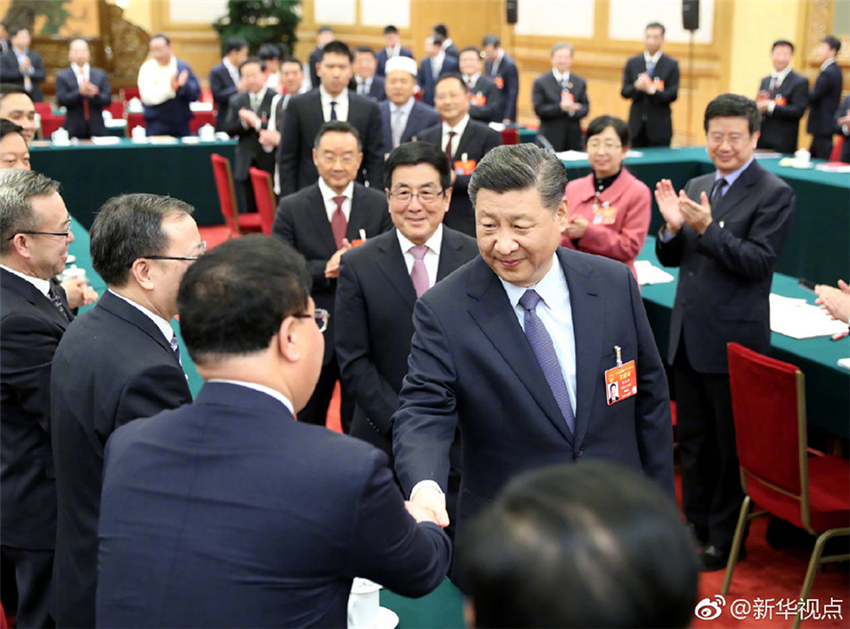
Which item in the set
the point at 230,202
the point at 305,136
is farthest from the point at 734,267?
the point at 230,202

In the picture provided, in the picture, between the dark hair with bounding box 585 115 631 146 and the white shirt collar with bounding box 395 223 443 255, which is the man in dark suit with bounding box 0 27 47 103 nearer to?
the dark hair with bounding box 585 115 631 146

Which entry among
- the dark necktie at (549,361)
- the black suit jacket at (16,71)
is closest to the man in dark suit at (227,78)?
the black suit jacket at (16,71)

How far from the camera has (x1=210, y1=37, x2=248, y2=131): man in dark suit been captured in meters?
10.7

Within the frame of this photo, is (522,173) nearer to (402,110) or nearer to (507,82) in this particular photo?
(402,110)

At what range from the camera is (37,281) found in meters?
2.62

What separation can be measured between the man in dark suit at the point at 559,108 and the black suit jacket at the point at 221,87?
3.43m

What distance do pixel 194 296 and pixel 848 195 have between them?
20.6 ft

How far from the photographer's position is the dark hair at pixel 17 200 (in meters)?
2.58

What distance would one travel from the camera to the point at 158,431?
1.37 m

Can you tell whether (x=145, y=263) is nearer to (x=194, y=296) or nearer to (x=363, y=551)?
(x=194, y=296)

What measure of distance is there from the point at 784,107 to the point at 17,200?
801 cm

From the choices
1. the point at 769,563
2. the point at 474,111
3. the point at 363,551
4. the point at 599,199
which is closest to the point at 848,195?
the point at 599,199

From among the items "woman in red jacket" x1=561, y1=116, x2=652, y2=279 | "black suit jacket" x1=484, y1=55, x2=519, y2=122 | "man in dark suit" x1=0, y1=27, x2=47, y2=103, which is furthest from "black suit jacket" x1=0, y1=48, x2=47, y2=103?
"woman in red jacket" x1=561, y1=116, x2=652, y2=279

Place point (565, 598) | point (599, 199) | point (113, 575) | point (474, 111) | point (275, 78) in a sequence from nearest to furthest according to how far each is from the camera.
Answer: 1. point (565, 598)
2. point (113, 575)
3. point (599, 199)
4. point (474, 111)
5. point (275, 78)
